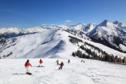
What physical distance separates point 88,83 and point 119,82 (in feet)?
15.1

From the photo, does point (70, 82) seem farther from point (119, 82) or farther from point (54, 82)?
point (119, 82)

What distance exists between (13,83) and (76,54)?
172 m

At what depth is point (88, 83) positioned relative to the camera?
2505 centimetres

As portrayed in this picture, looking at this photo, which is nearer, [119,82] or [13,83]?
[13,83]

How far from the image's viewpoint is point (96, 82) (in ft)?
84.3

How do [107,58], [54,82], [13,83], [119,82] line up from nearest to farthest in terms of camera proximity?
[13,83]
[54,82]
[119,82]
[107,58]

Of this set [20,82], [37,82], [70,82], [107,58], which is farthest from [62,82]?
[107,58]

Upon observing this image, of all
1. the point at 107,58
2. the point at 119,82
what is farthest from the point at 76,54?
the point at 119,82

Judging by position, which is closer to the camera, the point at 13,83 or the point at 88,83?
the point at 13,83

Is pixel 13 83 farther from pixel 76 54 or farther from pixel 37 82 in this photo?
pixel 76 54

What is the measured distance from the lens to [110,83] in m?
25.4

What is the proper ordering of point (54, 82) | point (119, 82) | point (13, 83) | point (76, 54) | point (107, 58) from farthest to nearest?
1. point (76, 54)
2. point (107, 58)
3. point (119, 82)
4. point (54, 82)
5. point (13, 83)

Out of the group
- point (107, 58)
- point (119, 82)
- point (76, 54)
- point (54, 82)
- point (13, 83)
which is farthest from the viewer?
point (76, 54)

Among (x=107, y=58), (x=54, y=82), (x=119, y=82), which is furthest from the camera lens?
(x=107, y=58)
